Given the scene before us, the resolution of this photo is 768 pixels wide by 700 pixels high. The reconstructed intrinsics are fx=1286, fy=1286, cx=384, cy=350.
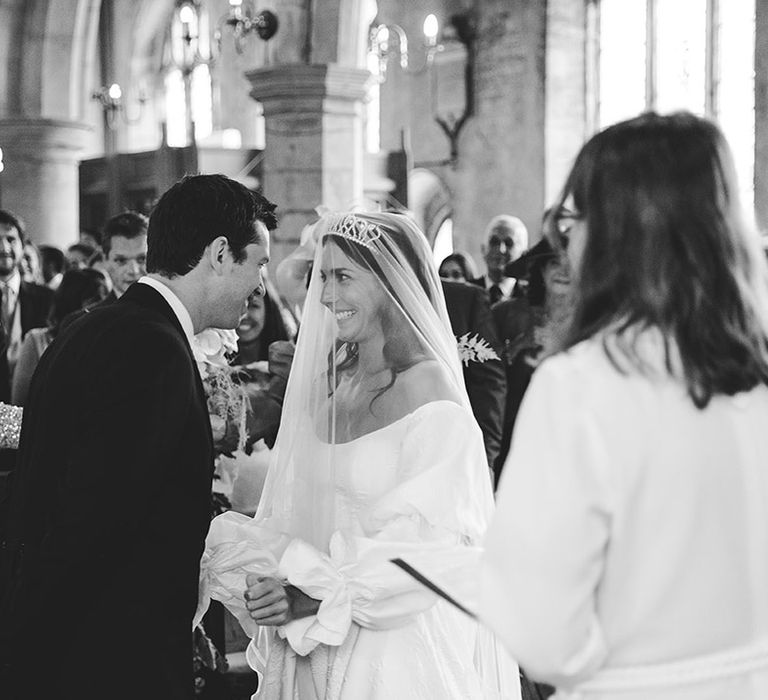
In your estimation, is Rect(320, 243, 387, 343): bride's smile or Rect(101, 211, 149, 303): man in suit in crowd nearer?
Rect(320, 243, 387, 343): bride's smile

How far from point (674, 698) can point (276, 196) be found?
27.0 ft

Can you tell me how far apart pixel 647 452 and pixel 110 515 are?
111 centimetres

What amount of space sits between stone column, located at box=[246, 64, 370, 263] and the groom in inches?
276

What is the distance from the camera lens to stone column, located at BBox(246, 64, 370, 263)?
9.40 metres

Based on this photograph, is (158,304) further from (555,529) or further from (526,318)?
(526,318)

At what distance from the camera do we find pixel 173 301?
2.63 metres

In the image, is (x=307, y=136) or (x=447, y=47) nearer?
(x=307, y=136)

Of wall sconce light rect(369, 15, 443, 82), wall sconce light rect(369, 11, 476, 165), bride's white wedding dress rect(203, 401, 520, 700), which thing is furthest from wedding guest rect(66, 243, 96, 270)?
bride's white wedding dress rect(203, 401, 520, 700)

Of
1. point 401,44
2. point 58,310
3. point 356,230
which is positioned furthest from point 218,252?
point 401,44

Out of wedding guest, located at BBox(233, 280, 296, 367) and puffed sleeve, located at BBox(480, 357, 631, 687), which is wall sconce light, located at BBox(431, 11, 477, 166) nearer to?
wedding guest, located at BBox(233, 280, 296, 367)

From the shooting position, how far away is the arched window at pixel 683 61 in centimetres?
1260

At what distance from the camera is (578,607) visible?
169 cm

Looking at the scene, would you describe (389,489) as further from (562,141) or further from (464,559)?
(562,141)

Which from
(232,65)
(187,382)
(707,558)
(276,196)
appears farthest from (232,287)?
(232,65)
